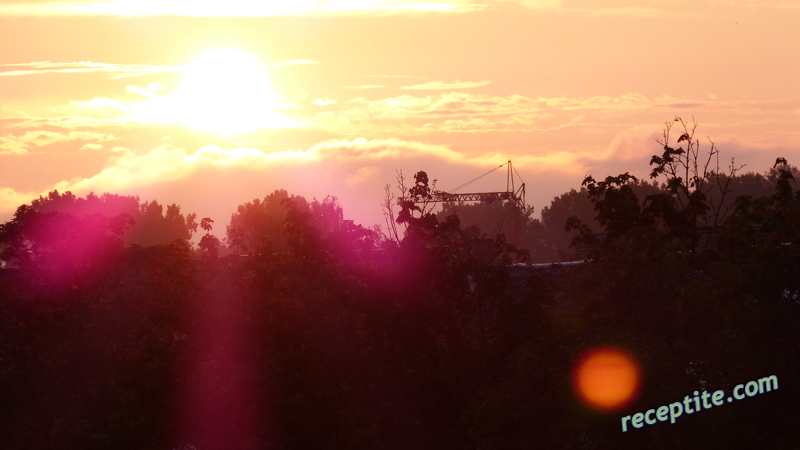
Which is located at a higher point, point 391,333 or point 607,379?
point 391,333

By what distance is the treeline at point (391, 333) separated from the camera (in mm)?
25781

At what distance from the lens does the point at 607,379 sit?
25.5 m

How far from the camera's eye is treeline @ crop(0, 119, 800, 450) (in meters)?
25.8

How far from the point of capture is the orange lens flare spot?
993 inches

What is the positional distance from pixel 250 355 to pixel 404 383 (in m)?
4.60

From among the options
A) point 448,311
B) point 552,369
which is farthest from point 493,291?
point 552,369

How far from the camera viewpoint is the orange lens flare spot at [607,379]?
82.8 feet

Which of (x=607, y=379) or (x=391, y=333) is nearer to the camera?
(x=607, y=379)

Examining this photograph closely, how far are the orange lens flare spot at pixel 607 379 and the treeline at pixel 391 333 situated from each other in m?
0.24

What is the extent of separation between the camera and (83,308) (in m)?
29.8

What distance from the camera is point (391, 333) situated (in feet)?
98.3

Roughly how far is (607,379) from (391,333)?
719 cm

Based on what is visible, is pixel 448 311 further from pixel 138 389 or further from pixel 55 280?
pixel 55 280

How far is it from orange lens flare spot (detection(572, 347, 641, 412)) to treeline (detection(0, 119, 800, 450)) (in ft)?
0.78
